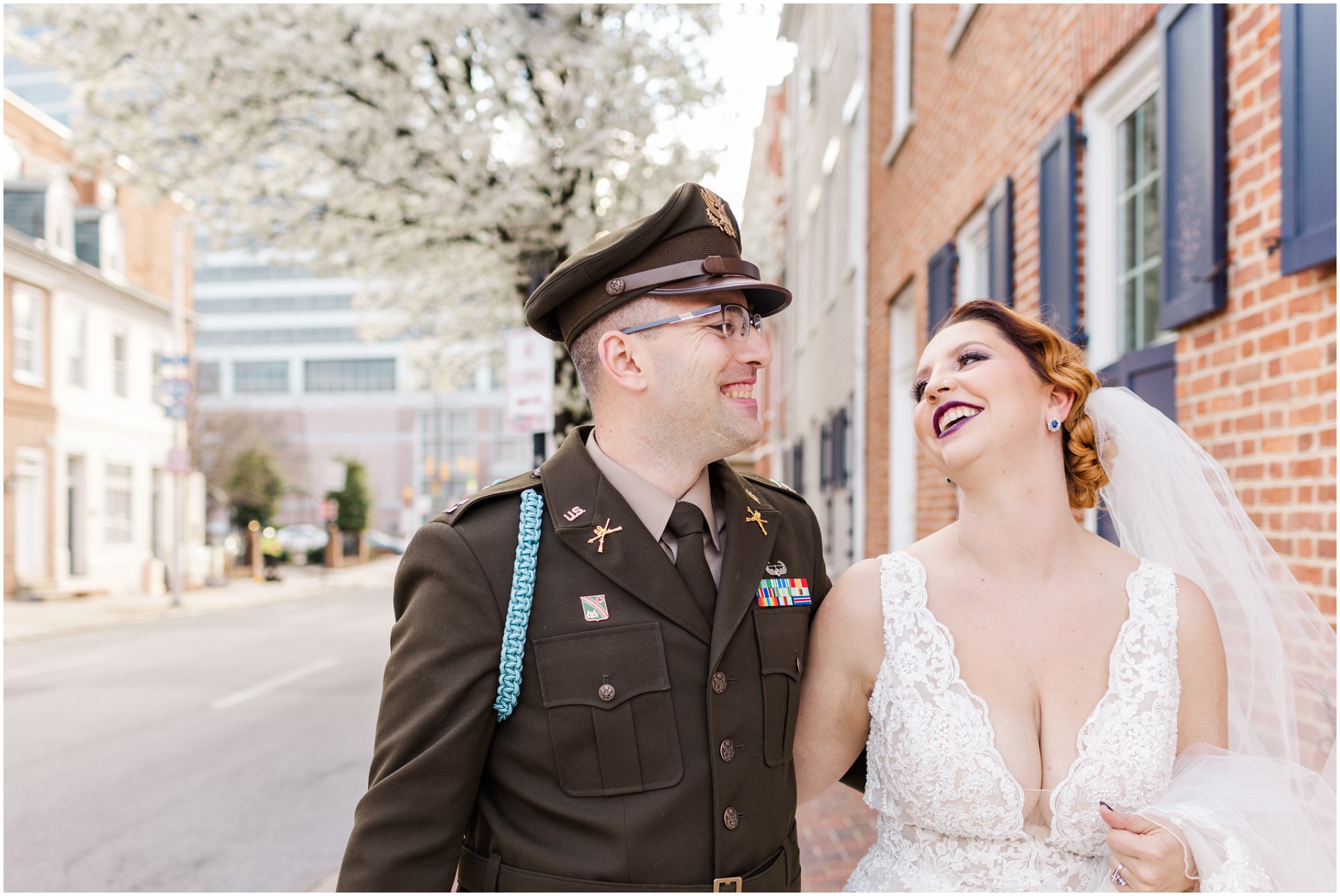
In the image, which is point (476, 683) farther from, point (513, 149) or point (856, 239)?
point (856, 239)

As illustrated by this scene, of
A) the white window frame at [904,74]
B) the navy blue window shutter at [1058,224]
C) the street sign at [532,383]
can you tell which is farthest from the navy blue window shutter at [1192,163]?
the white window frame at [904,74]

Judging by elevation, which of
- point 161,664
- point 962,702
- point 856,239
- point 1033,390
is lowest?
point 161,664

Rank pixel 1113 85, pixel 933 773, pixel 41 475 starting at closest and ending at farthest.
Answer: pixel 933 773, pixel 1113 85, pixel 41 475

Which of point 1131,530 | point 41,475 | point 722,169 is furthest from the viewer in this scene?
point 41,475

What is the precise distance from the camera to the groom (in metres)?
1.83

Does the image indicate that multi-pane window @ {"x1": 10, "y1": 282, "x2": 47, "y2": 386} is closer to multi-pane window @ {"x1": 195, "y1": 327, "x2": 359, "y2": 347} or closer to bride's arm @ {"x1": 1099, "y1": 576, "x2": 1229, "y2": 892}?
bride's arm @ {"x1": 1099, "y1": 576, "x2": 1229, "y2": 892}

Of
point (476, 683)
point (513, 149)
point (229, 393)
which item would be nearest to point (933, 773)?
→ point (476, 683)

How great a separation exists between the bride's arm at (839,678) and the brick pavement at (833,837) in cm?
201

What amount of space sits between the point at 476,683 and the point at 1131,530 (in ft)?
5.62

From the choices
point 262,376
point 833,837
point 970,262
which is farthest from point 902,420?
point 262,376

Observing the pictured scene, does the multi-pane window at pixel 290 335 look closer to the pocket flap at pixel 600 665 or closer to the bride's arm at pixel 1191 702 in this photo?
the pocket flap at pixel 600 665

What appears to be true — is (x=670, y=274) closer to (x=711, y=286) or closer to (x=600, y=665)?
(x=711, y=286)

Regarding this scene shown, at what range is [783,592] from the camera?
2148 mm

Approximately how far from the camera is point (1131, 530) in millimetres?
2510
